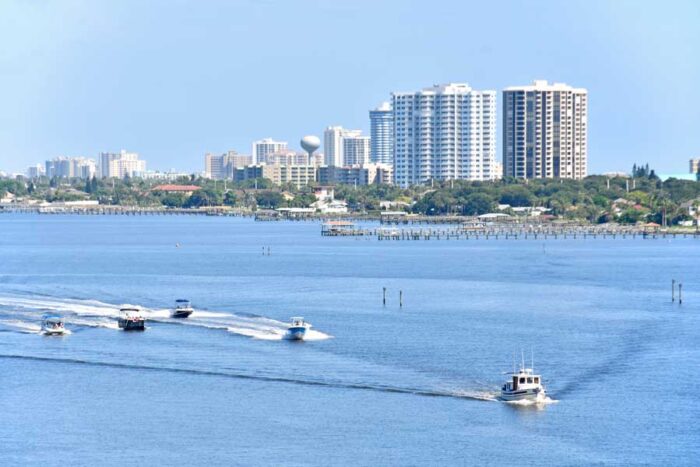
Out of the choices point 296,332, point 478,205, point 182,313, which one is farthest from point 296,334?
point 478,205

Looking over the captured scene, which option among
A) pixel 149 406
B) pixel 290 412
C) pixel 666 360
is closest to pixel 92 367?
pixel 149 406

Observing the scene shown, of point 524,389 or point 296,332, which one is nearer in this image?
point 524,389

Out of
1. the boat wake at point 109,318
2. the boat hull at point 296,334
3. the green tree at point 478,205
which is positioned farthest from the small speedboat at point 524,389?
the green tree at point 478,205

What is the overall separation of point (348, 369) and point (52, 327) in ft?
42.5

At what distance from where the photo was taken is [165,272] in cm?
8600

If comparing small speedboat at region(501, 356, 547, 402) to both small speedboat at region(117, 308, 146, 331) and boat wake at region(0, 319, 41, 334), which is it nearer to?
small speedboat at region(117, 308, 146, 331)

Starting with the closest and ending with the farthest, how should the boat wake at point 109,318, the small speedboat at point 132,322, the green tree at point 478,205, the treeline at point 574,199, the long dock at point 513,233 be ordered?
the boat wake at point 109,318
the small speedboat at point 132,322
the long dock at point 513,233
the treeline at point 574,199
the green tree at point 478,205

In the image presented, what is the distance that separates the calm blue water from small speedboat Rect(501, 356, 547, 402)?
0.48 metres

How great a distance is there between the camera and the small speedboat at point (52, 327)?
176 ft

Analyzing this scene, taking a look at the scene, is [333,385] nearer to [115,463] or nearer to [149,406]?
[149,406]

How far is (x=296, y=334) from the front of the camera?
172 feet

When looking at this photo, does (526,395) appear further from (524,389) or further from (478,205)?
(478,205)

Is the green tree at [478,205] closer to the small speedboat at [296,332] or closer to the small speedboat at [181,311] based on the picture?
the small speedboat at [181,311]

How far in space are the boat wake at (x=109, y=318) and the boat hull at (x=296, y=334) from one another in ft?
1.49
